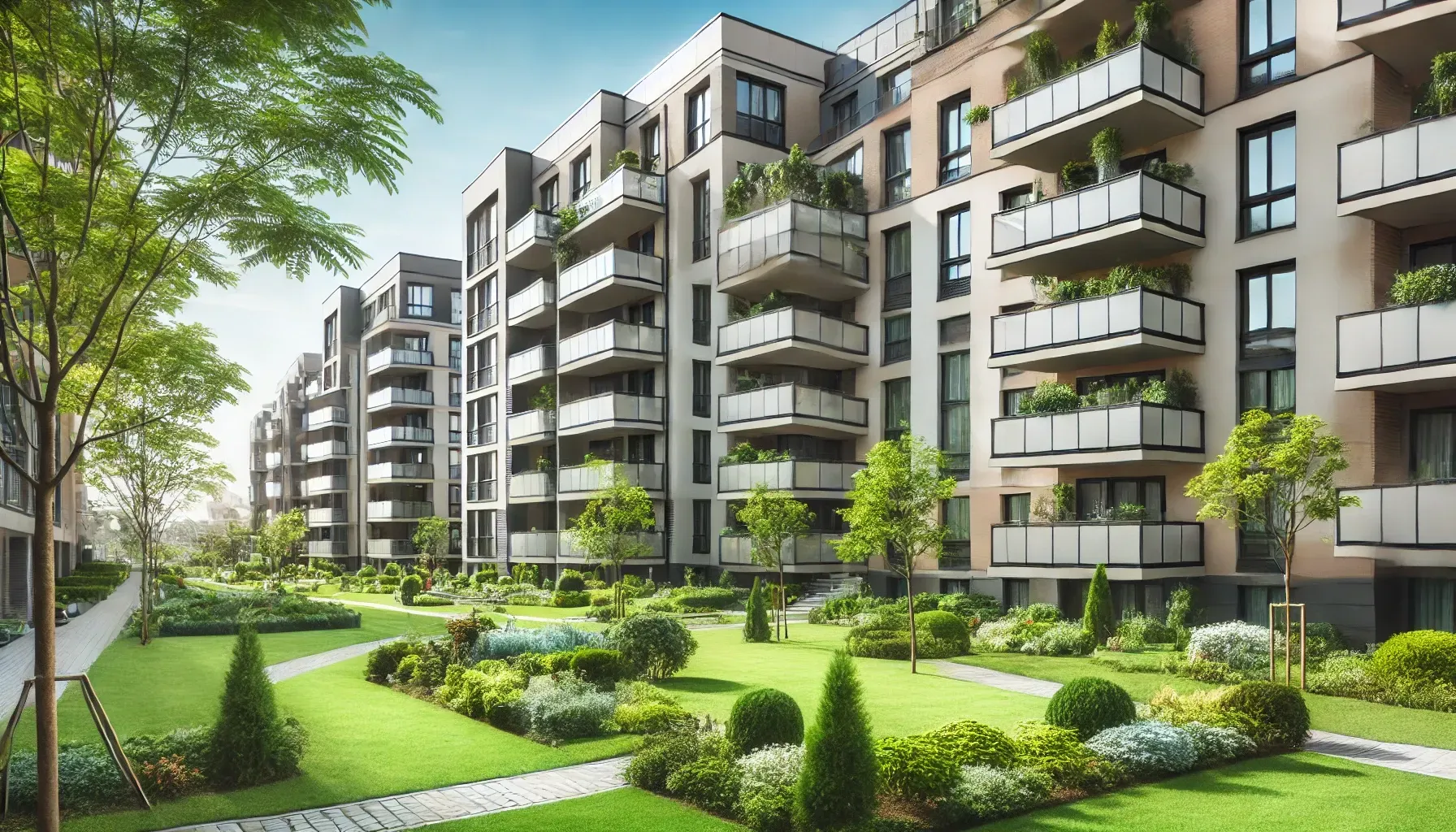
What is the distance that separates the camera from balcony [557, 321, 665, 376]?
43.2m

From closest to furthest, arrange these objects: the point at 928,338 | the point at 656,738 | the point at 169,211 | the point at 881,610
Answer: the point at 169,211, the point at 656,738, the point at 881,610, the point at 928,338

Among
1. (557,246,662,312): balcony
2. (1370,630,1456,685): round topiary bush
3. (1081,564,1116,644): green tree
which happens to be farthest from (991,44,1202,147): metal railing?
(557,246,662,312): balcony

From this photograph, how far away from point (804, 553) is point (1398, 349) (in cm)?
2107

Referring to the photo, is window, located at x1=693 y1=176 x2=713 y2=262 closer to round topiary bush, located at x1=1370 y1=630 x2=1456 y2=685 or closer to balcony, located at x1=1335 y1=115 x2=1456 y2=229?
balcony, located at x1=1335 y1=115 x2=1456 y2=229

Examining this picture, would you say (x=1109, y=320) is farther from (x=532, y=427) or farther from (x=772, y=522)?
(x=532, y=427)

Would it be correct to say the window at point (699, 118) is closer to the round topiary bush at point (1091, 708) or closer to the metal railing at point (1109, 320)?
the metal railing at point (1109, 320)

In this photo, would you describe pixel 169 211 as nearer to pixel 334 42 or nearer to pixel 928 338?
pixel 334 42

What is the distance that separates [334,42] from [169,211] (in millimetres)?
2762

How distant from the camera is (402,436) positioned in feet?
240

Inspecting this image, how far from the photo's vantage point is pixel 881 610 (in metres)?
30.0

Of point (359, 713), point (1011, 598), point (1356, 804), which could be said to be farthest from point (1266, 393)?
point (359, 713)

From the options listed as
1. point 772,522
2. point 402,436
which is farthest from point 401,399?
point 772,522

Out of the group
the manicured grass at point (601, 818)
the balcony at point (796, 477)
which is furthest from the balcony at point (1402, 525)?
the balcony at point (796, 477)

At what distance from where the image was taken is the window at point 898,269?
1439 inches
